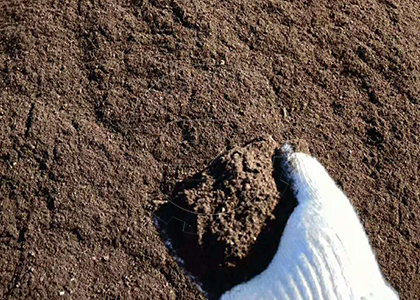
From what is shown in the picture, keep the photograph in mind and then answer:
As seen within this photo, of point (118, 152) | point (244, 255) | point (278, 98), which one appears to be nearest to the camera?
point (244, 255)

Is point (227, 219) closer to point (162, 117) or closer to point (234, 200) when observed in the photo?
point (234, 200)

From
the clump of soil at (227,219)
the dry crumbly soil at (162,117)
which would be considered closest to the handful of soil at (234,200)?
the clump of soil at (227,219)

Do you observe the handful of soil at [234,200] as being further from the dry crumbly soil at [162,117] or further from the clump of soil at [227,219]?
the dry crumbly soil at [162,117]

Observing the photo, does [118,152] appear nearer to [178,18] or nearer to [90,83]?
[90,83]

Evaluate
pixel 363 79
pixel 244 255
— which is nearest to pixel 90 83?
pixel 244 255

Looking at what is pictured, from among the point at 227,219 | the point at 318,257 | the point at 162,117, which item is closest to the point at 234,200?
the point at 227,219

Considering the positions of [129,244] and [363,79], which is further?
[363,79]
